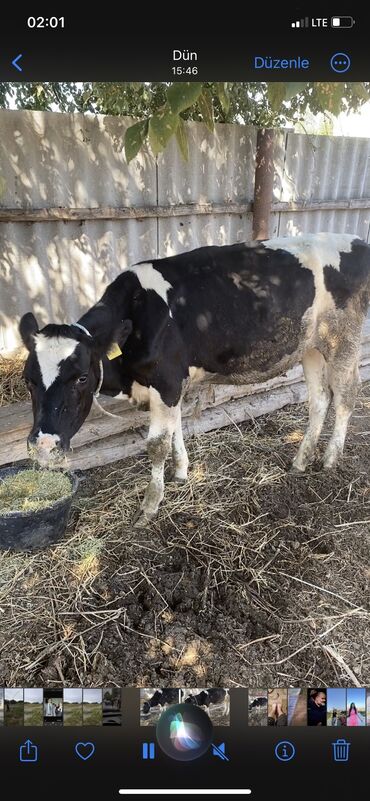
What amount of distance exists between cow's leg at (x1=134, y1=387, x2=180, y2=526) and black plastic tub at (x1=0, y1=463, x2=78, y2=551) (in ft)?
1.81

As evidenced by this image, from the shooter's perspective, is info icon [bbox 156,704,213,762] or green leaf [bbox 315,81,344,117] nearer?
info icon [bbox 156,704,213,762]

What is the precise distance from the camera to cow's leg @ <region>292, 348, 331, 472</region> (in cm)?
415

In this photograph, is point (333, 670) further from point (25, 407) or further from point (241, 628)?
point (25, 407)

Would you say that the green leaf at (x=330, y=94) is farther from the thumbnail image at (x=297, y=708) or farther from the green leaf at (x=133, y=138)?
the thumbnail image at (x=297, y=708)

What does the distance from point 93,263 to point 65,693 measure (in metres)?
4.33

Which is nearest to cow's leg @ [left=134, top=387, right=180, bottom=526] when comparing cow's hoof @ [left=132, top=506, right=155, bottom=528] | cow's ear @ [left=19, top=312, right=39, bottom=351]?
cow's hoof @ [left=132, top=506, right=155, bottom=528]

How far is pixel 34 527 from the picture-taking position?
297cm

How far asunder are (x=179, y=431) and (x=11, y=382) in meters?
1.67

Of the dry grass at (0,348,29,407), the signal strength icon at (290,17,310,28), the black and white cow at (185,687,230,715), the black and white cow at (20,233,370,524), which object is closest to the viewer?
the signal strength icon at (290,17,310,28)

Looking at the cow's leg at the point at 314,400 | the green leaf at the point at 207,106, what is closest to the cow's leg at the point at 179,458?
the cow's leg at the point at 314,400

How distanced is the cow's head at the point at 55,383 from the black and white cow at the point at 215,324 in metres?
0.02

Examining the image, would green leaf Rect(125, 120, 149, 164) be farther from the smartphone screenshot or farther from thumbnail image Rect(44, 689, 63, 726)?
thumbnail image Rect(44, 689, 63, 726)

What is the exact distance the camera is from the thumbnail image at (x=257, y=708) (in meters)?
1.27

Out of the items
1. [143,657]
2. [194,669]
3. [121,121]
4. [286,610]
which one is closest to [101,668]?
[143,657]
